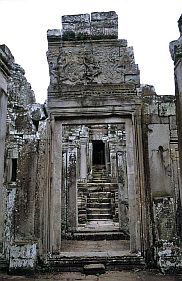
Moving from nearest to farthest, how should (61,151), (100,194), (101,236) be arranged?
1. (61,151)
2. (101,236)
3. (100,194)

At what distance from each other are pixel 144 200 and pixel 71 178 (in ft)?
17.5

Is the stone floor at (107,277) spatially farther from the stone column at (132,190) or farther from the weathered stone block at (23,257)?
the stone column at (132,190)

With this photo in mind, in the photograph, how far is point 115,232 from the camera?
1023cm

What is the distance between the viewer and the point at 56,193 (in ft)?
22.1

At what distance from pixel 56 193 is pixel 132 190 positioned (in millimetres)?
1582

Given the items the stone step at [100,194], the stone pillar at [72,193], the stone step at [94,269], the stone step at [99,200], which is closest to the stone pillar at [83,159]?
the stone step at [100,194]

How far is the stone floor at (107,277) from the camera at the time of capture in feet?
16.8

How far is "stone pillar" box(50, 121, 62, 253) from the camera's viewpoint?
651 cm

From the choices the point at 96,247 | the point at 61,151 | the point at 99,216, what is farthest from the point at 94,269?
the point at 99,216

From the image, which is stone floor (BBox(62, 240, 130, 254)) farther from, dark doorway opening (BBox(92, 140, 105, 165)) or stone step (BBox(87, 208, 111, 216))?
dark doorway opening (BBox(92, 140, 105, 165))

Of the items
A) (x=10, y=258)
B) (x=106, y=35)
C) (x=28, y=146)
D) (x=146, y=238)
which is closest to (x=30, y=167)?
(x=28, y=146)

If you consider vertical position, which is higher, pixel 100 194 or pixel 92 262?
pixel 100 194

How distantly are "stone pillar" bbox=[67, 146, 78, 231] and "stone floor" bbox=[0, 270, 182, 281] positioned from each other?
4.98 metres

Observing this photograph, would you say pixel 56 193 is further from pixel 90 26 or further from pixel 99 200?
pixel 99 200
